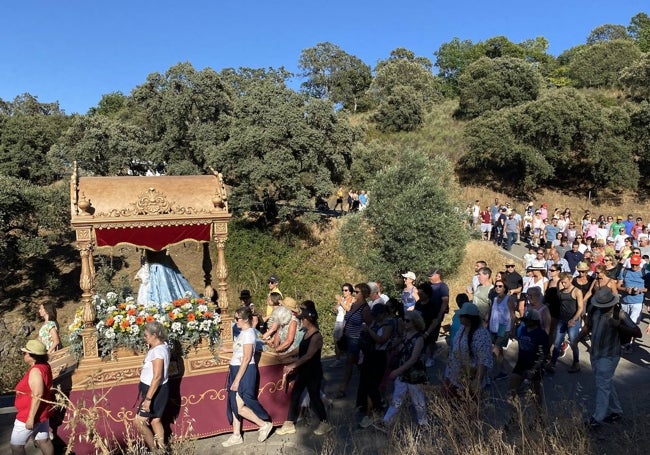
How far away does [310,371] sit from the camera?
6.20 metres


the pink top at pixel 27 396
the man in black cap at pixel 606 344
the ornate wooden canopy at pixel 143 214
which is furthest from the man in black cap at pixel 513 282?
the pink top at pixel 27 396

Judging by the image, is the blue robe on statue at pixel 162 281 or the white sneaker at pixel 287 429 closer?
the white sneaker at pixel 287 429

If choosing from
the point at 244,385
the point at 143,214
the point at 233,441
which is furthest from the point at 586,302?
the point at 143,214

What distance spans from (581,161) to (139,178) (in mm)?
27787

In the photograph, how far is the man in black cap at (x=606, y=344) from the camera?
571 cm

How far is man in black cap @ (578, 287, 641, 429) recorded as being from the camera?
18.7 ft

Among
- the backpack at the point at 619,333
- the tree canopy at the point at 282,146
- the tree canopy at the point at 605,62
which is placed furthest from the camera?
the tree canopy at the point at 605,62

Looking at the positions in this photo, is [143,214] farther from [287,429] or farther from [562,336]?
[562,336]

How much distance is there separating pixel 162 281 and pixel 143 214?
4.02 feet

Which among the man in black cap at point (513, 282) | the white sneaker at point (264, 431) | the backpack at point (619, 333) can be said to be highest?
the backpack at point (619, 333)

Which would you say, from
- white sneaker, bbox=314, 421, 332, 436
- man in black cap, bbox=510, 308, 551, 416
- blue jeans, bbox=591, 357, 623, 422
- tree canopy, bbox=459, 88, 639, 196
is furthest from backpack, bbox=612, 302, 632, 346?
tree canopy, bbox=459, 88, 639, 196

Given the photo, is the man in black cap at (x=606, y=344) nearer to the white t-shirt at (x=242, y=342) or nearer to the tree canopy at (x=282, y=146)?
the white t-shirt at (x=242, y=342)

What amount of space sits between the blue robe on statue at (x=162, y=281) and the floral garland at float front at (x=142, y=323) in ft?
1.27

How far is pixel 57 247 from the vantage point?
23859mm
